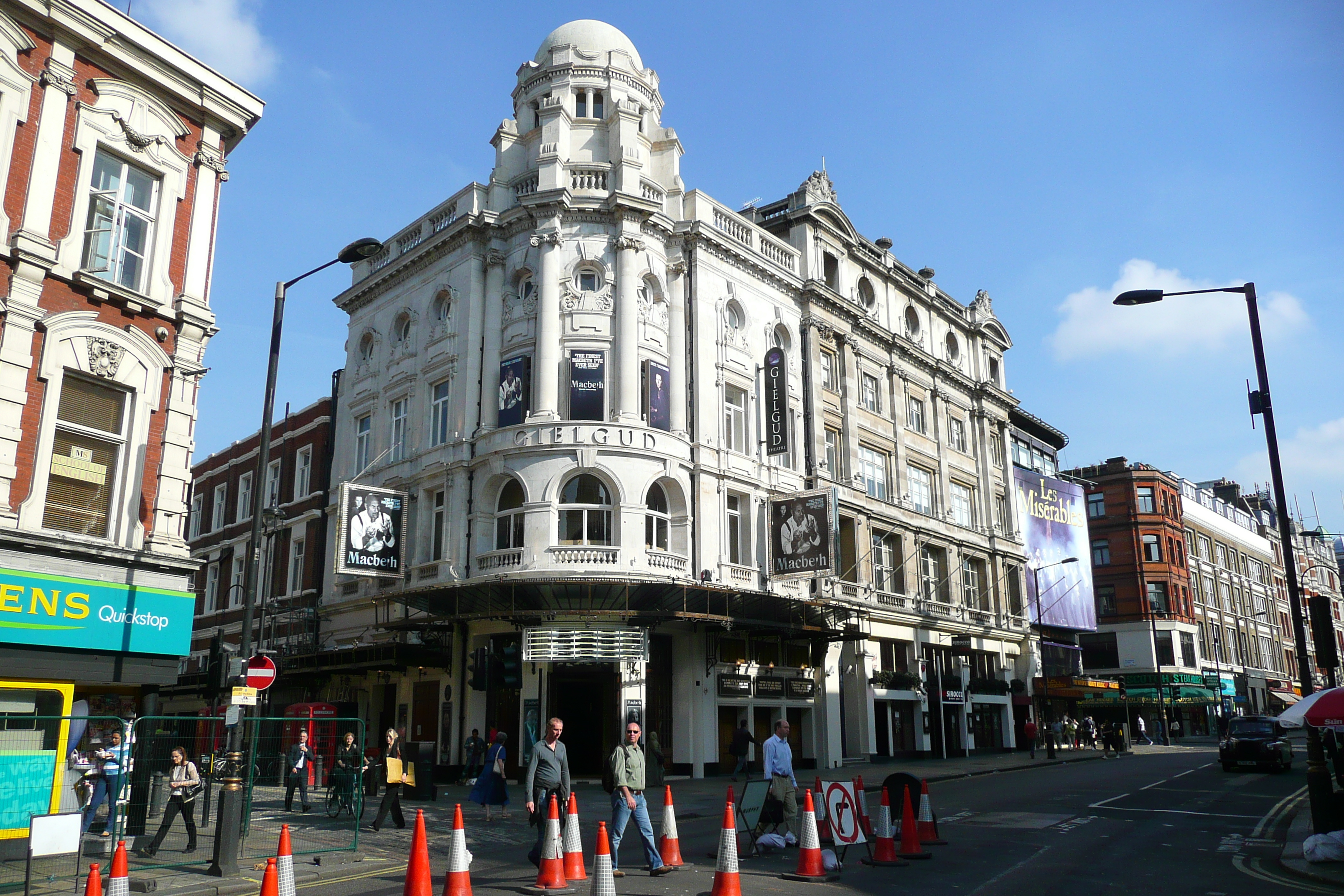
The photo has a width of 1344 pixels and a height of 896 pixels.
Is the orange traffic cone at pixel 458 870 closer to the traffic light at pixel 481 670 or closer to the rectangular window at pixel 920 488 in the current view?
the traffic light at pixel 481 670

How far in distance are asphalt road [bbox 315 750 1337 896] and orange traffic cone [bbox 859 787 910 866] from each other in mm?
221

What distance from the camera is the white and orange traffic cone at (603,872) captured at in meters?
9.02

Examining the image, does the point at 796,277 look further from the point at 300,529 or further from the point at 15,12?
the point at 15,12

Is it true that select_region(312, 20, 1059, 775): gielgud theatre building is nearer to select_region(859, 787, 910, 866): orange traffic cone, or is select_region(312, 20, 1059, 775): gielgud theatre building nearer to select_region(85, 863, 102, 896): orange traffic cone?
select_region(859, 787, 910, 866): orange traffic cone

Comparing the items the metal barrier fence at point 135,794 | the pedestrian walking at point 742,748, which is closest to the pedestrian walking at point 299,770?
the metal barrier fence at point 135,794

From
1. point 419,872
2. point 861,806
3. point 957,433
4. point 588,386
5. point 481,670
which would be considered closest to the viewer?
point 419,872

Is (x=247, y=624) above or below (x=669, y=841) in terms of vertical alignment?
above

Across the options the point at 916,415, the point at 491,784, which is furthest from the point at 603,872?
the point at 916,415

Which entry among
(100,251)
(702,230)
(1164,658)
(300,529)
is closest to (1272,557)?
(1164,658)

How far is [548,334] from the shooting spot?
29.5 meters

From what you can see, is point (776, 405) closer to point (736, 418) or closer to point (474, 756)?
point (736, 418)

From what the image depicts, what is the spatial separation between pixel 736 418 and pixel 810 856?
74.8 ft

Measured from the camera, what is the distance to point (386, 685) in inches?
1328

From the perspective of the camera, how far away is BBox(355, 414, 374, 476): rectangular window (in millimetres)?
35375
